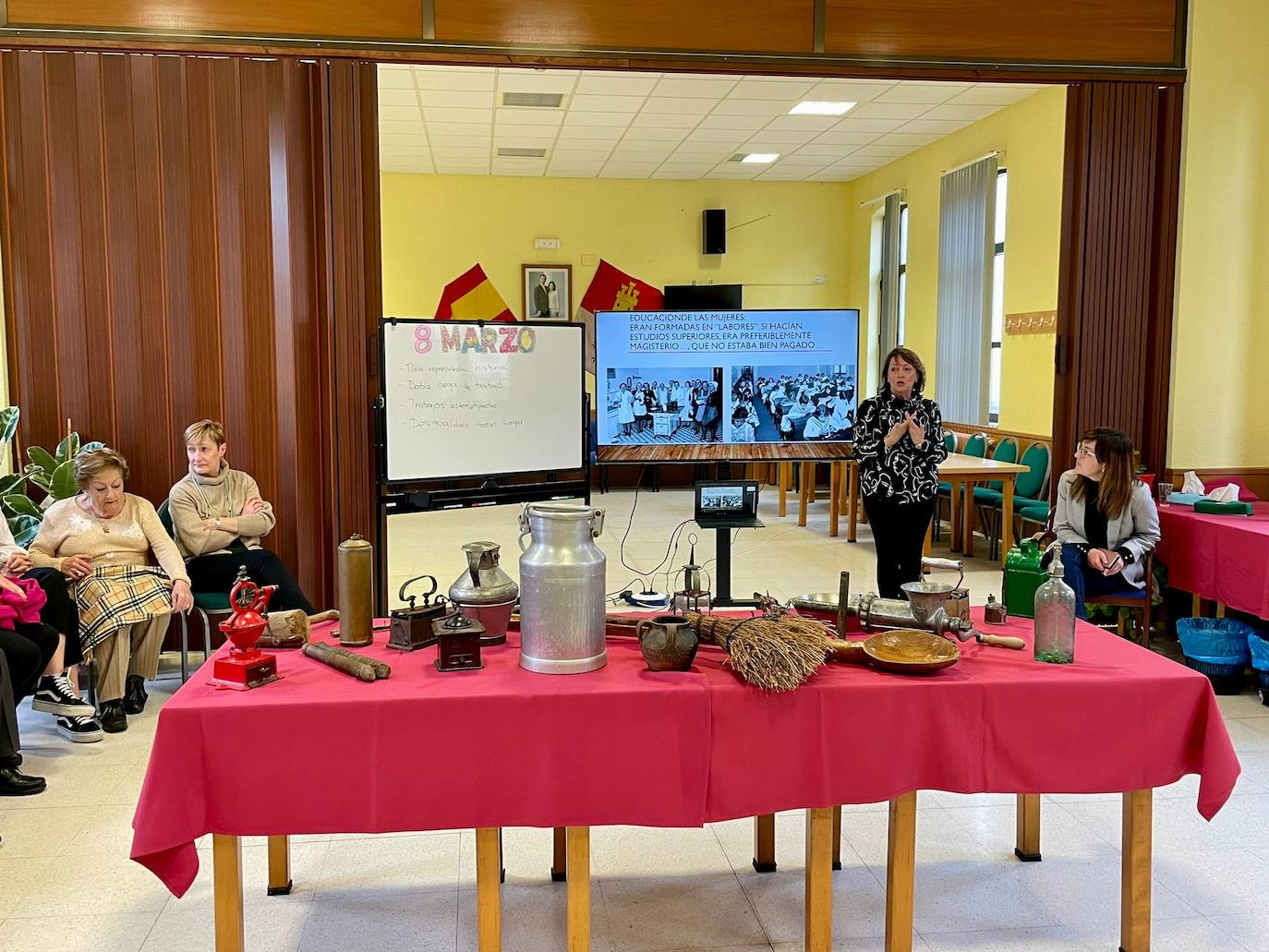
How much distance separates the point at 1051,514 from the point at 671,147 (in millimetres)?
6518

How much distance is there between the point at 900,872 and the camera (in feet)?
7.64

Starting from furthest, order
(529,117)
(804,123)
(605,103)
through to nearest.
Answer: (804,123)
(529,117)
(605,103)

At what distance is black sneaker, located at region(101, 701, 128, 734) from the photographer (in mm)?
4035

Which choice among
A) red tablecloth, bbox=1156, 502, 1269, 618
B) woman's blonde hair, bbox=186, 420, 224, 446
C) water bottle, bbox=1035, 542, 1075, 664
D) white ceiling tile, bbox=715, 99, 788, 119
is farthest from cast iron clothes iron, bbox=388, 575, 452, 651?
white ceiling tile, bbox=715, 99, 788, 119

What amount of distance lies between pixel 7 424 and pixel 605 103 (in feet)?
18.1

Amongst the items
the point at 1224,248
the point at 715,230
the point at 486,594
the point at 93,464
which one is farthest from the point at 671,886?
the point at 715,230

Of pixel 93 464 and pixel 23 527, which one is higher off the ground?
pixel 93 464

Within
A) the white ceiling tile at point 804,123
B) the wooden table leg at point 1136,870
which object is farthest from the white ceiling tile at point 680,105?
the wooden table leg at point 1136,870

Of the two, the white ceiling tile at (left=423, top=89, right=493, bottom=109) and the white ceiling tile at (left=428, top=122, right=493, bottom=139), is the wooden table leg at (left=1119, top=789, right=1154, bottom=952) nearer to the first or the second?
the white ceiling tile at (left=423, top=89, right=493, bottom=109)

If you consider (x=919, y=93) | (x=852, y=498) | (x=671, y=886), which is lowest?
(x=671, y=886)

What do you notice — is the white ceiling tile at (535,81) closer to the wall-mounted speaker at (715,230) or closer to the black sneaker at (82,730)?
the wall-mounted speaker at (715,230)

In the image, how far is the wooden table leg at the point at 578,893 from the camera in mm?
2238

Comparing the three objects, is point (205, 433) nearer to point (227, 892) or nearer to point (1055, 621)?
point (227, 892)

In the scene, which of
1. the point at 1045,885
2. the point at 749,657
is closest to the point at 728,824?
the point at 1045,885
